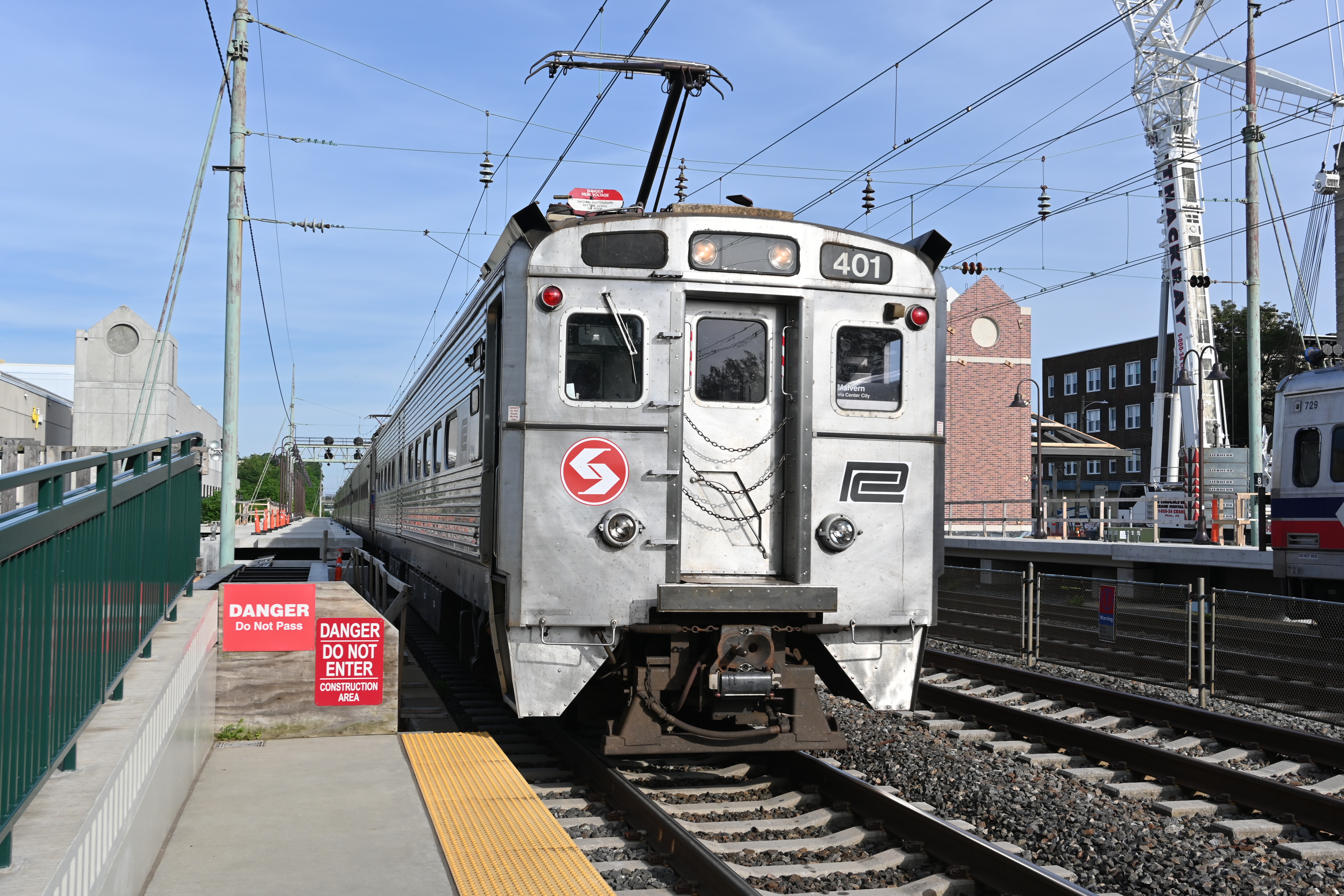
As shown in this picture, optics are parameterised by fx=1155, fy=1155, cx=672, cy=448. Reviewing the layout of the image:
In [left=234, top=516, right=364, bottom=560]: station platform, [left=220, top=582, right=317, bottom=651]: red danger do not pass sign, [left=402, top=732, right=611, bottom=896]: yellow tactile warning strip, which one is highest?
[left=220, top=582, right=317, bottom=651]: red danger do not pass sign

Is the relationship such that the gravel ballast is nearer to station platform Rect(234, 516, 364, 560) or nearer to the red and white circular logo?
the red and white circular logo

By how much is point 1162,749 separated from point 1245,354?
4587 centimetres

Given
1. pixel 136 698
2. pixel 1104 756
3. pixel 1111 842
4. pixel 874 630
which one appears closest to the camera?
pixel 136 698

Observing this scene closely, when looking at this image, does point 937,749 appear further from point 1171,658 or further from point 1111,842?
point 1171,658

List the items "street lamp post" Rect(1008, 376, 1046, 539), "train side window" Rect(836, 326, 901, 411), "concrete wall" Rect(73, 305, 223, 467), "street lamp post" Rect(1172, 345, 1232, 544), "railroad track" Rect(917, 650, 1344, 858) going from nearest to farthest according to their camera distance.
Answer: "railroad track" Rect(917, 650, 1344, 858)
"train side window" Rect(836, 326, 901, 411)
"street lamp post" Rect(1172, 345, 1232, 544)
"street lamp post" Rect(1008, 376, 1046, 539)
"concrete wall" Rect(73, 305, 223, 467)

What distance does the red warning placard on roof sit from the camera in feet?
24.9

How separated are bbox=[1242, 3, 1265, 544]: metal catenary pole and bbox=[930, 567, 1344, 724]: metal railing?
1127cm

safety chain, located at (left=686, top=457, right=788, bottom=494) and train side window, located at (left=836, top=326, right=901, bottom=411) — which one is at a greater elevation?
train side window, located at (left=836, top=326, right=901, bottom=411)

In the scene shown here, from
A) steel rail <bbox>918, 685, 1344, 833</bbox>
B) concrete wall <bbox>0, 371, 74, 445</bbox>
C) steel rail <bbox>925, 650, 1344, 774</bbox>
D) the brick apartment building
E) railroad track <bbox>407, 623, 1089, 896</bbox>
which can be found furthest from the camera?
the brick apartment building

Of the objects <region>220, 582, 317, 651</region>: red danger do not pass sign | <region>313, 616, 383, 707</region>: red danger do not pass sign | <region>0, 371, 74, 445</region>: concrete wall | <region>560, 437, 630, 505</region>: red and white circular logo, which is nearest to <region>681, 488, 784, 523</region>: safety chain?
<region>560, 437, 630, 505</region>: red and white circular logo

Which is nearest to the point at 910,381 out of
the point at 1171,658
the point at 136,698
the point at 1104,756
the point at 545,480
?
the point at 545,480

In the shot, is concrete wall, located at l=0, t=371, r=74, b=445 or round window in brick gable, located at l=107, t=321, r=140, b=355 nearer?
concrete wall, located at l=0, t=371, r=74, b=445

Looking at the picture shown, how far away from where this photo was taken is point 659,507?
7.13m

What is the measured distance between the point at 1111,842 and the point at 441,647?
33.8 feet
